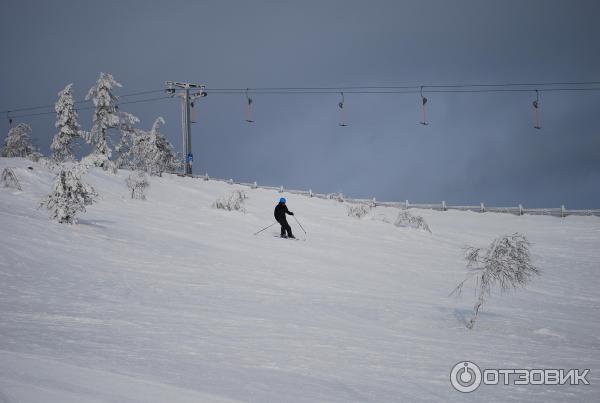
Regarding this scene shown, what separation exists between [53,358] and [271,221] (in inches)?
823

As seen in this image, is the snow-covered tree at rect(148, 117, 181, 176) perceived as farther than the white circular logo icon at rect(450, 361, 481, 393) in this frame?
Yes

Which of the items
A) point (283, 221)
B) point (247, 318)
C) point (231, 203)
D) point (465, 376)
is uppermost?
point (231, 203)

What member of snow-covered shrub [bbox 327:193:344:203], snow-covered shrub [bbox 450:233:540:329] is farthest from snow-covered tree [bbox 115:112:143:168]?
snow-covered shrub [bbox 450:233:540:329]

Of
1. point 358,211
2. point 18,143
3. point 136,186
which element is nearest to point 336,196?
point 358,211

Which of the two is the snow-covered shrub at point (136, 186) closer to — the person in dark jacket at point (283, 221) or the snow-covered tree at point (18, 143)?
the person in dark jacket at point (283, 221)

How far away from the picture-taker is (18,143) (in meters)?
51.1

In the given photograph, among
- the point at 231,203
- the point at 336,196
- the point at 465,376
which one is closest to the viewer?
the point at 465,376

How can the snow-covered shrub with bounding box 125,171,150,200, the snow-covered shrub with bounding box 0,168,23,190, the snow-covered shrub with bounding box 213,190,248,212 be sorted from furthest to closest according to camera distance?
the snow-covered shrub with bounding box 213,190,248,212, the snow-covered shrub with bounding box 125,171,150,200, the snow-covered shrub with bounding box 0,168,23,190

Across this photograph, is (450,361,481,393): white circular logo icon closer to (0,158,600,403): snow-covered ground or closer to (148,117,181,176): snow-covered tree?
(0,158,600,403): snow-covered ground

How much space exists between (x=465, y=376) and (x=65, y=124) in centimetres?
5022

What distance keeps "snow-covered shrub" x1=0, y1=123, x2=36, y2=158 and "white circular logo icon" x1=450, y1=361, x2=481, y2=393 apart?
177ft

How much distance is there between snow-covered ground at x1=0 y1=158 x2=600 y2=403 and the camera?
4699 mm

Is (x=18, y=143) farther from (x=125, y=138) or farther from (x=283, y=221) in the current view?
(x=283, y=221)

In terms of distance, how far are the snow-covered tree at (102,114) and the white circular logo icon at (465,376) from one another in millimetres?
46746
